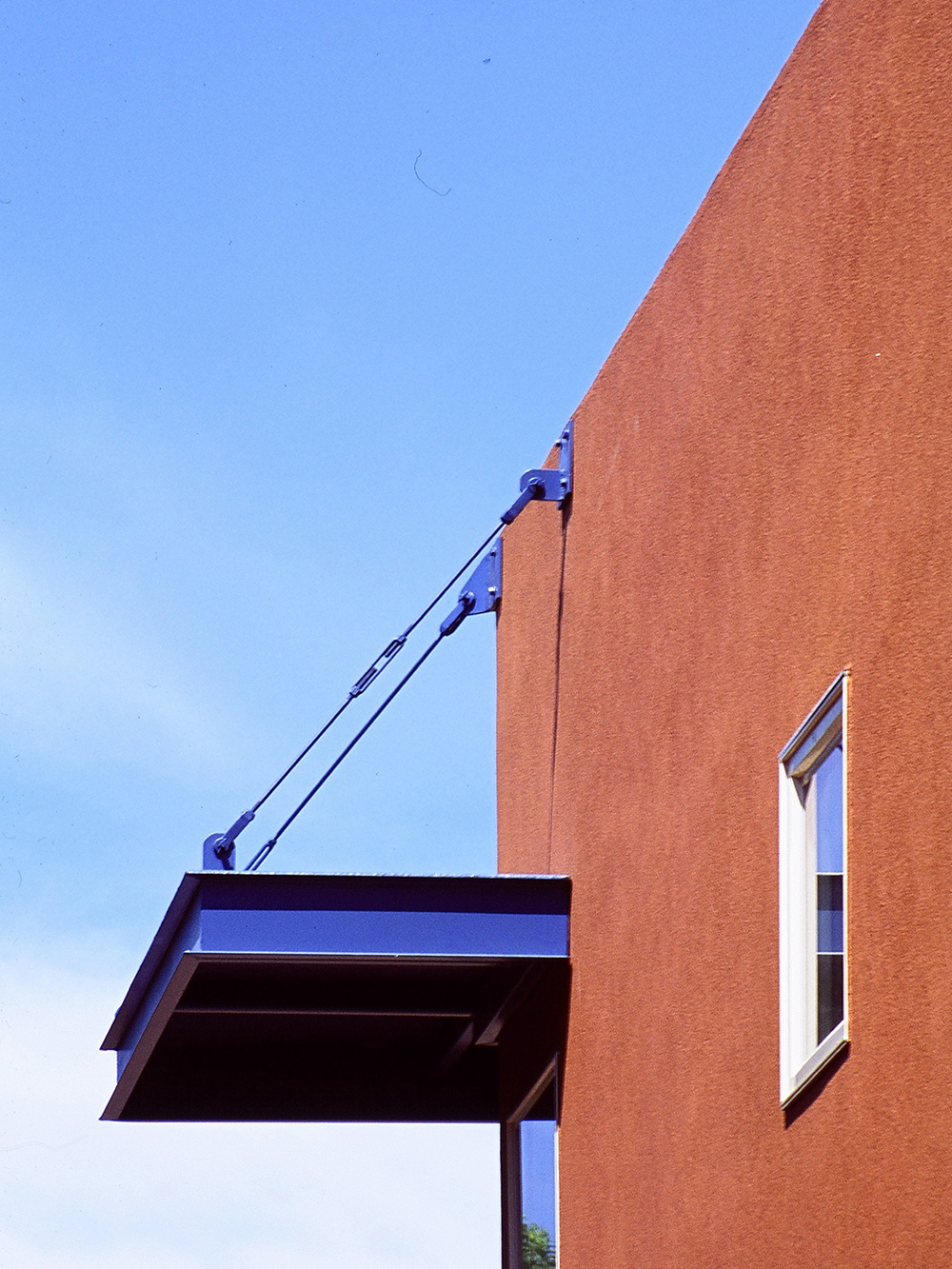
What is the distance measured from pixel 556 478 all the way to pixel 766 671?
3.55 meters

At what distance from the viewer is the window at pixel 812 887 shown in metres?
6.80

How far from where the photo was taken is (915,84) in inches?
254

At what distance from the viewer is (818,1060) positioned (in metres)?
6.55

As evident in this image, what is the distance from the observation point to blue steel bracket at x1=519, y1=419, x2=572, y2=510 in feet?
35.4

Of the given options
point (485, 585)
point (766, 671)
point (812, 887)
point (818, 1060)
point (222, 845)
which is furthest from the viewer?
point (485, 585)

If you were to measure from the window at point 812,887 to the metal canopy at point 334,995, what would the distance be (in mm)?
2864

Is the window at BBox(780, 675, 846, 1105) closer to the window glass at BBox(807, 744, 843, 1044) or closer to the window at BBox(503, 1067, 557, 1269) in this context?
the window glass at BBox(807, 744, 843, 1044)

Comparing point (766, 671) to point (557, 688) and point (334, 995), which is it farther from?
point (334, 995)

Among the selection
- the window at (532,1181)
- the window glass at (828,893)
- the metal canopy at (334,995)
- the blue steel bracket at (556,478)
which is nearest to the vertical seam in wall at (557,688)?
the blue steel bracket at (556,478)

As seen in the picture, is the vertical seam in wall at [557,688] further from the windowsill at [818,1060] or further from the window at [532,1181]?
the windowsill at [818,1060]

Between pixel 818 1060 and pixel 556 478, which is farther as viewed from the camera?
pixel 556 478

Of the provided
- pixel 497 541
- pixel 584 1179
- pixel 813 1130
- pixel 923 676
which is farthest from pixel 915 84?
pixel 497 541

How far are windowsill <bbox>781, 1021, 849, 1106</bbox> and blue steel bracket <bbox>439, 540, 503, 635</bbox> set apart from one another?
6114 millimetres

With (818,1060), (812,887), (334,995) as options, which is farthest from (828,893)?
(334,995)
